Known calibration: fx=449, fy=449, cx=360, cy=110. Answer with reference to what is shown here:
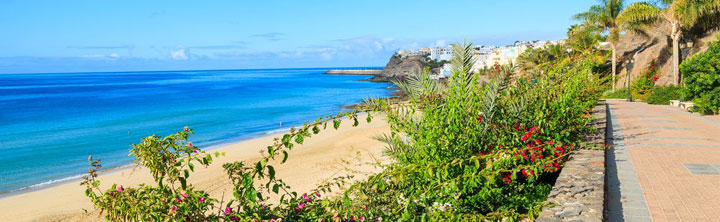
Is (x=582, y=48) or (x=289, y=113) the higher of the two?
(x=582, y=48)

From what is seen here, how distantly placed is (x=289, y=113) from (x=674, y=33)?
2956 centimetres

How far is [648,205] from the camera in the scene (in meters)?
5.37

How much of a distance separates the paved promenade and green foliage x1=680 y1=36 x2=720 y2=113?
3.24 metres

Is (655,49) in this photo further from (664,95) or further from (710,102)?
(710,102)

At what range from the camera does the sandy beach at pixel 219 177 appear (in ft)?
39.4

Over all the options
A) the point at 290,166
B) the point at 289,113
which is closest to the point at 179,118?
the point at 289,113

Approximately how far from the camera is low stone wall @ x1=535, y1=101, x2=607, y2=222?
13.3ft

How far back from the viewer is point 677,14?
79.4 feet

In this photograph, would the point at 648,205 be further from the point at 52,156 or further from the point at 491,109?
the point at 52,156

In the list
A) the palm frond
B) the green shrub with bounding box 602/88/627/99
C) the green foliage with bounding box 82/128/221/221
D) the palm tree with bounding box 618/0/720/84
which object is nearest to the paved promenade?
the green foliage with bounding box 82/128/221/221

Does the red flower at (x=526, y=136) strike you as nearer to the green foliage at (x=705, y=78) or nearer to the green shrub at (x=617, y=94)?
the green foliage at (x=705, y=78)

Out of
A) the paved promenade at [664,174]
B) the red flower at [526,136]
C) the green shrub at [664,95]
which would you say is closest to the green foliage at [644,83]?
the green shrub at [664,95]

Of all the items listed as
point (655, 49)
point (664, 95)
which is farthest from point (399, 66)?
point (664, 95)

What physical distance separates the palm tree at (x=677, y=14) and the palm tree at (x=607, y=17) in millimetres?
5365
